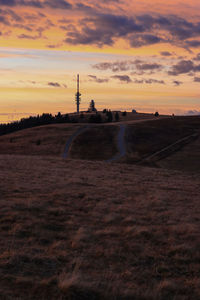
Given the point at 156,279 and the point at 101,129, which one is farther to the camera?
the point at 101,129

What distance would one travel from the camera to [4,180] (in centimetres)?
2189

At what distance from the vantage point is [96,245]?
1112 centimetres

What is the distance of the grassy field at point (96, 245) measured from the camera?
8.05 meters

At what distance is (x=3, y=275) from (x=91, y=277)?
229cm

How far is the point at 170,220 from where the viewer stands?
573 inches

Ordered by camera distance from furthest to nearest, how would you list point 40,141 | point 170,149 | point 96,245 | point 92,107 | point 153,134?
1. point 92,107
2. point 153,134
3. point 40,141
4. point 170,149
5. point 96,245

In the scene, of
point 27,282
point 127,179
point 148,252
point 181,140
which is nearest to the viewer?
point 27,282

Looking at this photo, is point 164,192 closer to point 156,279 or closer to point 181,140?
point 156,279

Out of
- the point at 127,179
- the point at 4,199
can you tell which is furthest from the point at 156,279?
the point at 127,179

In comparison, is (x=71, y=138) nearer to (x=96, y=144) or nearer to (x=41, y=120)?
(x=96, y=144)

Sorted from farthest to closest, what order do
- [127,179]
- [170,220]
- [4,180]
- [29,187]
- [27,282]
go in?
1. [127,179]
2. [4,180]
3. [29,187]
4. [170,220]
5. [27,282]

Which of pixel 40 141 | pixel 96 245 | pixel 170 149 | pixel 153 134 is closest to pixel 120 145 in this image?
pixel 170 149

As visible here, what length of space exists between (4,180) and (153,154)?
42350 millimetres

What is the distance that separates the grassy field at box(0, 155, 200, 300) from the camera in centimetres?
805
